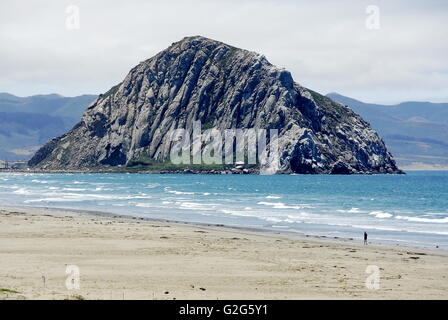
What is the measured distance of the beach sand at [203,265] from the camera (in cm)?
2456

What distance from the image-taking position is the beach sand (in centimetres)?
2456

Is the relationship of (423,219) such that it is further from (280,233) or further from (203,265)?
(203,265)

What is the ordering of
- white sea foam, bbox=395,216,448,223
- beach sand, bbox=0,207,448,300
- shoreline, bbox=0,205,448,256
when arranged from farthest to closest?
white sea foam, bbox=395,216,448,223 < shoreline, bbox=0,205,448,256 < beach sand, bbox=0,207,448,300

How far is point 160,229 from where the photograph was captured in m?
→ 53.7

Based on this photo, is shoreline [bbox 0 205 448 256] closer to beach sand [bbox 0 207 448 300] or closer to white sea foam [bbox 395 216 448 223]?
beach sand [bbox 0 207 448 300]

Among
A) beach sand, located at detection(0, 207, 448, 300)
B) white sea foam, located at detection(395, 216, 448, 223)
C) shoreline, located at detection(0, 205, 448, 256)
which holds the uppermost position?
beach sand, located at detection(0, 207, 448, 300)

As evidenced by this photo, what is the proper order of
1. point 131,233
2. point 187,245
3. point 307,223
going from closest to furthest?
point 187,245 → point 131,233 → point 307,223

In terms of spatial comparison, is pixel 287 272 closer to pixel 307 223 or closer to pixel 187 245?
pixel 187 245

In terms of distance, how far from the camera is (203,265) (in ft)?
105

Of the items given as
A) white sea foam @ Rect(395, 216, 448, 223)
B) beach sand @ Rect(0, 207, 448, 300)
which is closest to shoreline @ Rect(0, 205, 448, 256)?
beach sand @ Rect(0, 207, 448, 300)

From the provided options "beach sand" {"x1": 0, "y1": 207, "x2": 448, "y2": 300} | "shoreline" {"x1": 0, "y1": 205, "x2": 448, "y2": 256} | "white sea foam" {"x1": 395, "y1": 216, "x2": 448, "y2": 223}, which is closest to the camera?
"beach sand" {"x1": 0, "y1": 207, "x2": 448, "y2": 300}

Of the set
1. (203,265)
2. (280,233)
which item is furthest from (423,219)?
(203,265)
